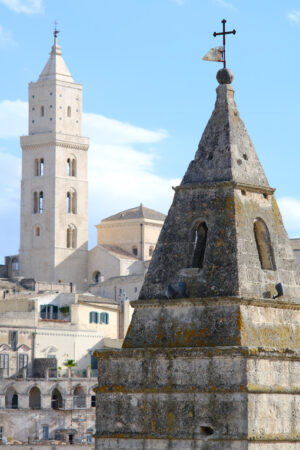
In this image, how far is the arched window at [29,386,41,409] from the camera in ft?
341

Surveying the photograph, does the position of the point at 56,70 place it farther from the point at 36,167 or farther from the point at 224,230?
the point at 224,230

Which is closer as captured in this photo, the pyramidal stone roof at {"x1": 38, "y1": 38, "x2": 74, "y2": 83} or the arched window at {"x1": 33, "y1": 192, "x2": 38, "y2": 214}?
the arched window at {"x1": 33, "y1": 192, "x2": 38, "y2": 214}

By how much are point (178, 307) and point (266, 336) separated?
1.61m

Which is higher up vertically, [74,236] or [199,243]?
[74,236]

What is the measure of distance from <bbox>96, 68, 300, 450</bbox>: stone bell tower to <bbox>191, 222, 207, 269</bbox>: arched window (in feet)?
0.06

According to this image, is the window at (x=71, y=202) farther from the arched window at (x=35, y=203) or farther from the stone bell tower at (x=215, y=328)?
the stone bell tower at (x=215, y=328)

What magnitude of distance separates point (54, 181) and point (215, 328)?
386ft

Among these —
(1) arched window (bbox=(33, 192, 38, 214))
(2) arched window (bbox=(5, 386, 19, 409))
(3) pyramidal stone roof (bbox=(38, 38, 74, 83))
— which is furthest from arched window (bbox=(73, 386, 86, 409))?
(3) pyramidal stone roof (bbox=(38, 38, 74, 83))

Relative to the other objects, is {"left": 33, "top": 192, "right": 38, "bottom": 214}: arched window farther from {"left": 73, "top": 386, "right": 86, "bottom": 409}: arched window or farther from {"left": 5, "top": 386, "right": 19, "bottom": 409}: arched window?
{"left": 5, "top": 386, "right": 19, "bottom": 409}: arched window

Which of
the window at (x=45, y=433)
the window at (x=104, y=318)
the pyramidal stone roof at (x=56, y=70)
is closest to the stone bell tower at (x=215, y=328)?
the window at (x=45, y=433)

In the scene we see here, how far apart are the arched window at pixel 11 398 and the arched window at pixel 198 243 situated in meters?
80.6

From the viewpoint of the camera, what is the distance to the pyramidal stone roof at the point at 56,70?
460ft

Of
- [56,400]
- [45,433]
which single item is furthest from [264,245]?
[56,400]

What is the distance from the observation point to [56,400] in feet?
345
